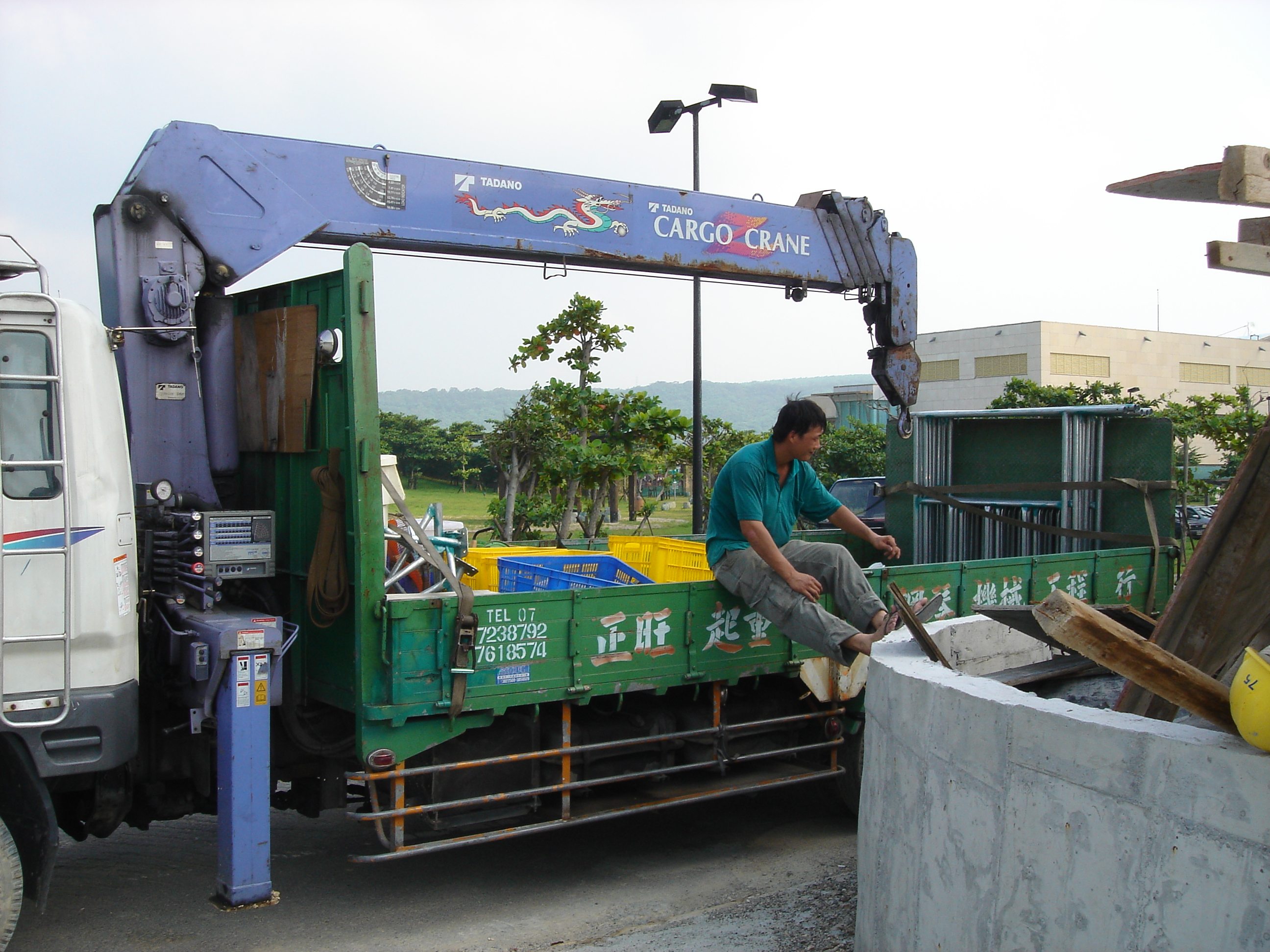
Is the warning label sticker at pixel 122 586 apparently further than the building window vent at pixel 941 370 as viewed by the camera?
No

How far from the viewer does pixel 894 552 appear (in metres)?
6.51

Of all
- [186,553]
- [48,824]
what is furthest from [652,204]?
[48,824]

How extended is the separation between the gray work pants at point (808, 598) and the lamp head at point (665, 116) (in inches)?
352

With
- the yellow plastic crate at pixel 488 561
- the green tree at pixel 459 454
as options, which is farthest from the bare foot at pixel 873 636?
the green tree at pixel 459 454

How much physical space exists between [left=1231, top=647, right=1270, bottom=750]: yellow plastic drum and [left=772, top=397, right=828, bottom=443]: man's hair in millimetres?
3325

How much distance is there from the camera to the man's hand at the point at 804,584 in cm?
564

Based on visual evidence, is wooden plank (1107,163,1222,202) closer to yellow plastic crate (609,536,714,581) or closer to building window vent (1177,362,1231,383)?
yellow plastic crate (609,536,714,581)

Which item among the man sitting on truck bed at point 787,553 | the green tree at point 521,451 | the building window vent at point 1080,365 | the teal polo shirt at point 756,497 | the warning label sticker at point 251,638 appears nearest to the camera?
the warning label sticker at point 251,638

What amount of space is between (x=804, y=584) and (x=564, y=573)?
142 centimetres

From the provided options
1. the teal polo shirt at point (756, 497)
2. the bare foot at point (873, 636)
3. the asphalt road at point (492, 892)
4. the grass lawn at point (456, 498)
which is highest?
the teal polo shirt at point (756, 497)

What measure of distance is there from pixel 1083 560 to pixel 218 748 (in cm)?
607

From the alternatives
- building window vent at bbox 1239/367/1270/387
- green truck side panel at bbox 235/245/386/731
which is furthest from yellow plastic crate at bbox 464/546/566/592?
building window vent at bbox 1239/367/1270/387

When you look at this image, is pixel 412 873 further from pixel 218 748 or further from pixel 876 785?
pixel 876 785

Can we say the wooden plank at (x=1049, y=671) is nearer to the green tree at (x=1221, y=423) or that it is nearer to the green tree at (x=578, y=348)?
the green tree at (x=578, y=348)
